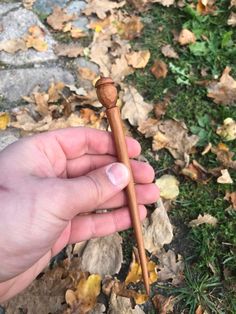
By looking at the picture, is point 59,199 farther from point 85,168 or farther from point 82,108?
point 82,108

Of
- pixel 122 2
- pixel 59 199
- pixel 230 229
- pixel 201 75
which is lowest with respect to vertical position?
pixel 230 229

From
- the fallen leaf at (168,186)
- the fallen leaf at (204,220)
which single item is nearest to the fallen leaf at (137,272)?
the fallen leaf at (204,220)

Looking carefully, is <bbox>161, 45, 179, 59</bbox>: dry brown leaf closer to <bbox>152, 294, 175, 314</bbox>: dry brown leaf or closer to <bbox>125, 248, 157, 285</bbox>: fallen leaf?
<bbox>125, 248, 157, 285</bbox>: fallen leaf

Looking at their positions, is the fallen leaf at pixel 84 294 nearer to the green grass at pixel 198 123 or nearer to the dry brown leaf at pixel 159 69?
the green grass at pixel 198 123

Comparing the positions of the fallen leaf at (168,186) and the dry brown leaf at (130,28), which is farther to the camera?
the dry brown leaf at (130,28)

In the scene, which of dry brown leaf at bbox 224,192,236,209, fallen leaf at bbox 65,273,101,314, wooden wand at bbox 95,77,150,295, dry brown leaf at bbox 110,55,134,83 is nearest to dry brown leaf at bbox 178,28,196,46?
dry brown leaf at bbox 110,55,134,83

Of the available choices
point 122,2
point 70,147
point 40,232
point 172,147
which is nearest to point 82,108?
point 172,147
